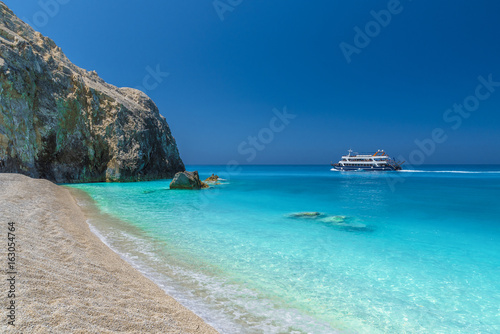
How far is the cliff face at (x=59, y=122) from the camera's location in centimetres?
2862

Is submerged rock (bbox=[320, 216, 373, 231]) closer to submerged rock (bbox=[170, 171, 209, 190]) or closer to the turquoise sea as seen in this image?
the turquoise sea

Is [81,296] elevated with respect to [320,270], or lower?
elevated

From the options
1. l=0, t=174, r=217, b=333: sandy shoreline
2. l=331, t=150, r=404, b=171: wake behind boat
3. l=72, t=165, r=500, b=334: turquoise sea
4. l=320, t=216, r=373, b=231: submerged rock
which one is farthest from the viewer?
l=331, t=150, r=404, b=171: wake behind boat

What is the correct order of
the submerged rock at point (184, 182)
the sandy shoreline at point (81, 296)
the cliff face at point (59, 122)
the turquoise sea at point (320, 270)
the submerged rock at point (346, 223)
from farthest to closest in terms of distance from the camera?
the submerged rock at point (184, 182) < the cliff face at point (59, 122) < the submerged rock at point (346, 223) < the turquoise sea at point (320, 270) < the sandy shoreline at point (81, 296)

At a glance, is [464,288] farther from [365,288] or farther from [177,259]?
[177,259]

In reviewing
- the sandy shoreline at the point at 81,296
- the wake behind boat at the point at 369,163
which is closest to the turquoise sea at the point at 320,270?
the sandy shoreline at the point at 81,296

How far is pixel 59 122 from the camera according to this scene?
34625 millimetres

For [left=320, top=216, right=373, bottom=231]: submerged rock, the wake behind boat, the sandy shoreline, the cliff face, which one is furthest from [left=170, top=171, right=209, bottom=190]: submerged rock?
the wake behind boat

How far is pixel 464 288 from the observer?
6.14 meters

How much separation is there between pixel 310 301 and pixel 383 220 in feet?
38.0

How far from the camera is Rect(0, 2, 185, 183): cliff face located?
28.6 m

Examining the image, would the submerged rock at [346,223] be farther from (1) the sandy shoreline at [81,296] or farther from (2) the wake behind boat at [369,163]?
(2) the wake behind boat at [369,163]

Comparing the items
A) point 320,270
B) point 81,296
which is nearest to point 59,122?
point 81,296

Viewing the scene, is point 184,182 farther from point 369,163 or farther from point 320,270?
point 369,163
